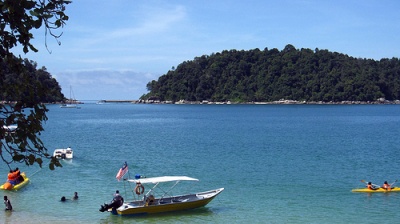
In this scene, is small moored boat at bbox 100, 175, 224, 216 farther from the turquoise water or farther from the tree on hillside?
the tree on hillside

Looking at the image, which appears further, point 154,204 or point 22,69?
point 154,204

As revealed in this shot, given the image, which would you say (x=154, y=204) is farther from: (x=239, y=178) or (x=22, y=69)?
(x=22, y=69)

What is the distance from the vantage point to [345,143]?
6366cm

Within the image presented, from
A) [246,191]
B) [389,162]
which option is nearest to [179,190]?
[246,191]

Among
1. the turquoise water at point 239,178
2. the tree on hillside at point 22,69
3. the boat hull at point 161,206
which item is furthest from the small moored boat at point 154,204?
the tree on hillside at point 22,69

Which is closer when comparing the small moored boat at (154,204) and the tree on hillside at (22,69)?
the tree on hillside at (22,69)

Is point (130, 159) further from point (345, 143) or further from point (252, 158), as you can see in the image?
point (345, 143)

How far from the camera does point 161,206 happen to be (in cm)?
2511

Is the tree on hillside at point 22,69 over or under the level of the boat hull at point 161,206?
over

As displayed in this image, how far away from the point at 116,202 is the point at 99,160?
21.9 m

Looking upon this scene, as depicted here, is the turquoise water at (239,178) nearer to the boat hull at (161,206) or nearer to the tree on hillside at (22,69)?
the boat hull at (161,206)

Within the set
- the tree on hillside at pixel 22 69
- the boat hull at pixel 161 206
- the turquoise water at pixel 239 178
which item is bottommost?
the turquoise water at pixel 239 178

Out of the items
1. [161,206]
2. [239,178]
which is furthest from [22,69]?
[239,178]

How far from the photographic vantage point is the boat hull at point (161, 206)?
80.9 ft
